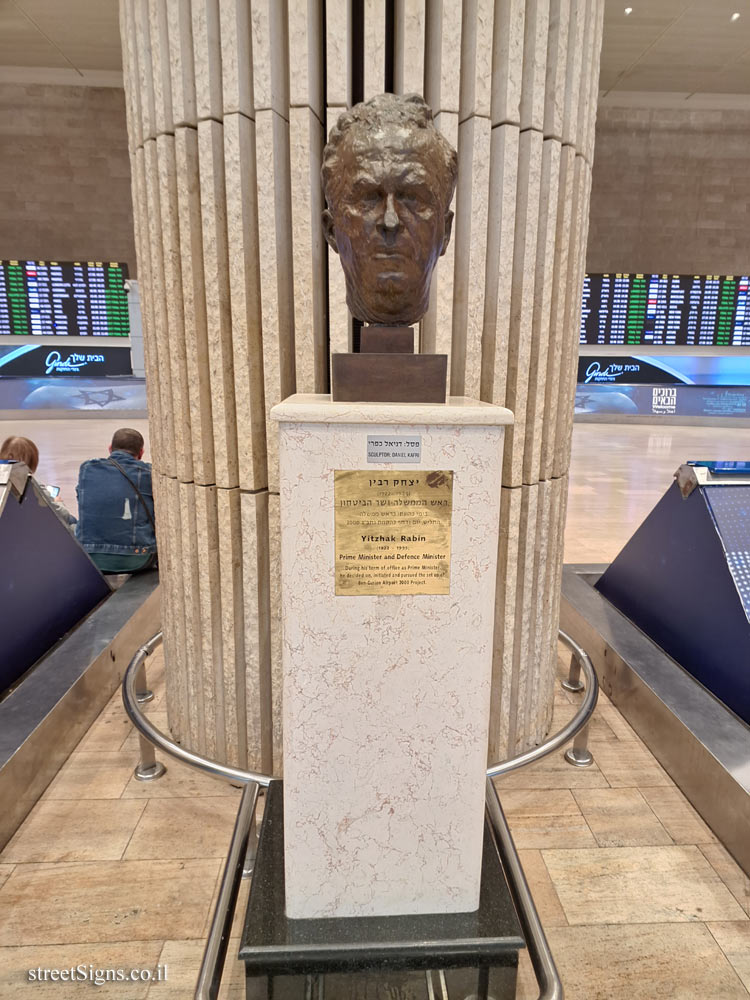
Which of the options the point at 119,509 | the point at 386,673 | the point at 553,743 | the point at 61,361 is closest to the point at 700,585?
the point at 553,743

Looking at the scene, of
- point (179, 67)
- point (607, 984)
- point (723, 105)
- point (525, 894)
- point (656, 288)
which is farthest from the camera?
point (656, 288)

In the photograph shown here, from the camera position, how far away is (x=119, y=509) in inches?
146

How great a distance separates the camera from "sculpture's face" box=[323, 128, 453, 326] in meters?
1.30

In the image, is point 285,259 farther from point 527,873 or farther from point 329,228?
point 527,873

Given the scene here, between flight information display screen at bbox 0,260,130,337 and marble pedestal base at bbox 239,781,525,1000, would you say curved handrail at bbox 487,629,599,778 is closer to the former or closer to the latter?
marble pedestal base at bbox 239,781,525,1000

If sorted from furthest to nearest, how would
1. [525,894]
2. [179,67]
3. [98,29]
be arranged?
[98,29], [179,67], [525,894]

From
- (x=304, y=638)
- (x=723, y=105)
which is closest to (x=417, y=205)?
(x=304, y=638)

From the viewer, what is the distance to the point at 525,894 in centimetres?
158

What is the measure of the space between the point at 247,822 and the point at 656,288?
1371cm

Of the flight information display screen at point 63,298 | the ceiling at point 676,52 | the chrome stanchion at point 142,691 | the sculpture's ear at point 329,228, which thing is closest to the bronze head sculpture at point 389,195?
the sculpture's ear at point 329,228

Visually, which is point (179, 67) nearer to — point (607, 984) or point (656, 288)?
point (607, 984)

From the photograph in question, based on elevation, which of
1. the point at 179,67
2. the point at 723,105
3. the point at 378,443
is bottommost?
the point at 378,443

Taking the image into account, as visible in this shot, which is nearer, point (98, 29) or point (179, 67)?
point (179, 67)

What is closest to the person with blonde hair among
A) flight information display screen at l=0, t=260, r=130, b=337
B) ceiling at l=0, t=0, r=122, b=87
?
ceiling at l=0, t=0, r=122, b=87
